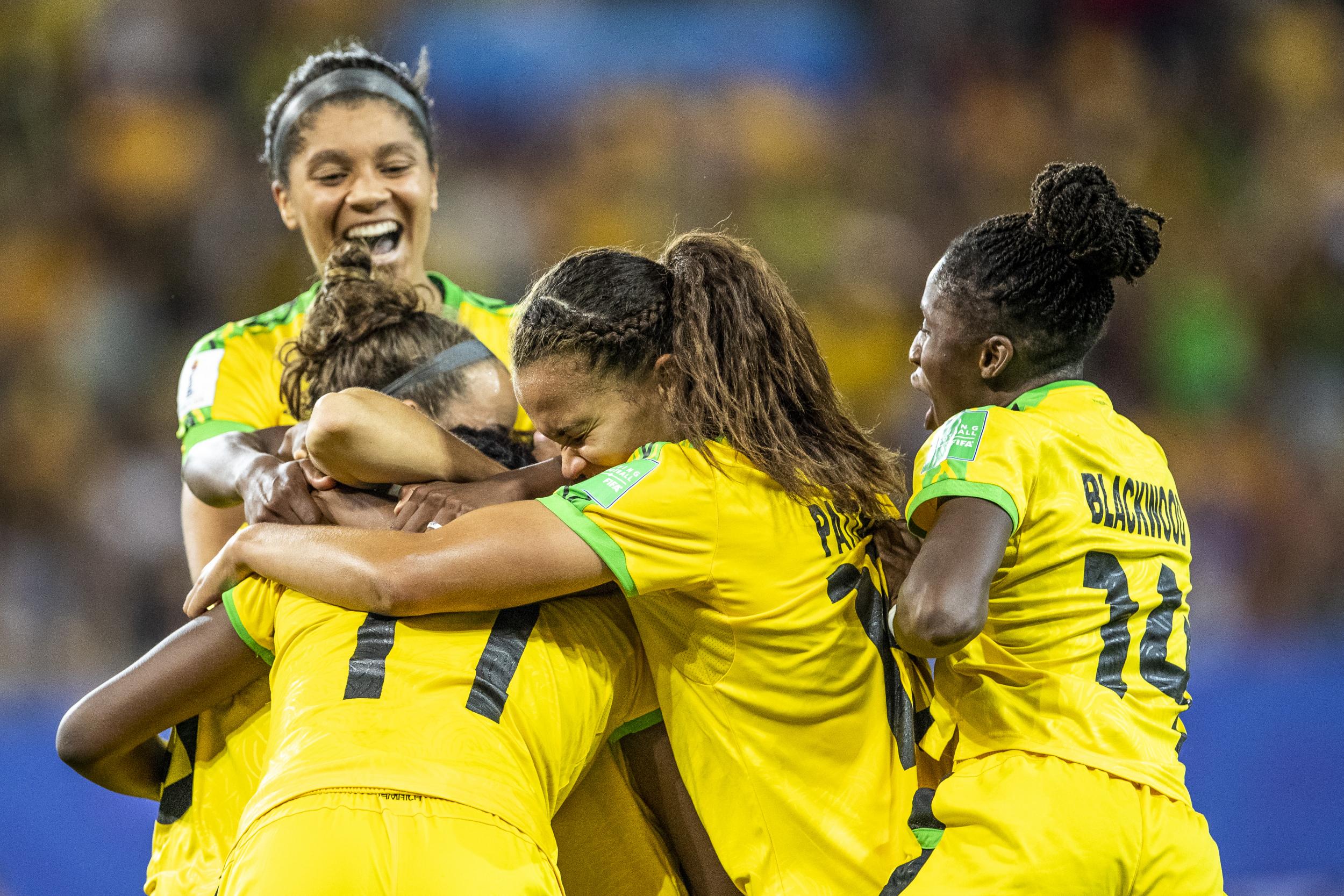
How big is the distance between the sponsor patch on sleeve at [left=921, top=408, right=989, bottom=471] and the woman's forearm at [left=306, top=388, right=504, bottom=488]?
878mm

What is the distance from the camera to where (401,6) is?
358 inches

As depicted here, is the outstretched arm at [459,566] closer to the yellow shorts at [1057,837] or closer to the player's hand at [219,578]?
the player's hand at [219,578]

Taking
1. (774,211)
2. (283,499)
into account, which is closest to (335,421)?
(283,499)

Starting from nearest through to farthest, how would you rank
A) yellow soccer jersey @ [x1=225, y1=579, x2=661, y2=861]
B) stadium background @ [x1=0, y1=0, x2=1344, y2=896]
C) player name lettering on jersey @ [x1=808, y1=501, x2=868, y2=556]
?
yellow soccer jersey @ [x1=225, y1=579, x2=661, y2=861] → player name lettering on jersey @ [x1=808, y1=501, x2=868, y2=556] → stadium background @ [x1=0, y1=0, x2=1344, y2=896]

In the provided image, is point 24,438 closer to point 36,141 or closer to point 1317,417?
point 36,141

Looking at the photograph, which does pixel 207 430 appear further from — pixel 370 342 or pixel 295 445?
pixel 370 342

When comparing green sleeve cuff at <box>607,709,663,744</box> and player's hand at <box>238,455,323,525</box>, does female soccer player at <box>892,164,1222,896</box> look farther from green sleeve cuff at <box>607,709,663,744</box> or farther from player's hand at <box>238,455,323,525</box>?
player's hand at <box>238,455,323,525</box>

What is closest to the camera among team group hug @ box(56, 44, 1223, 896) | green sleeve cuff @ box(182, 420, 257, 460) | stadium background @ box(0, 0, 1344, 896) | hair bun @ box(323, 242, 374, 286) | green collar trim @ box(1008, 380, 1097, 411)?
team group hug @ box(56, 44, 1223, 896)

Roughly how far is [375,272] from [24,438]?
5041 millimetres

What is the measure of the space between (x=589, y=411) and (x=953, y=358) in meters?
0.73

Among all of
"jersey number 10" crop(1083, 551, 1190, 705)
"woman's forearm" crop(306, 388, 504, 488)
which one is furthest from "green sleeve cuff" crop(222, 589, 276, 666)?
"jersey number 10" crop(1083, 551, 1190, 705)

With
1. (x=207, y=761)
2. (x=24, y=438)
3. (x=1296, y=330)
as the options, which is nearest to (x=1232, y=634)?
(x=1296, y=330)

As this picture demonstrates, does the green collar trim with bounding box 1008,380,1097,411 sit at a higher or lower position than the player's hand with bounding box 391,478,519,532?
higher

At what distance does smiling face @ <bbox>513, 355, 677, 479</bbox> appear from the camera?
2461 mm
